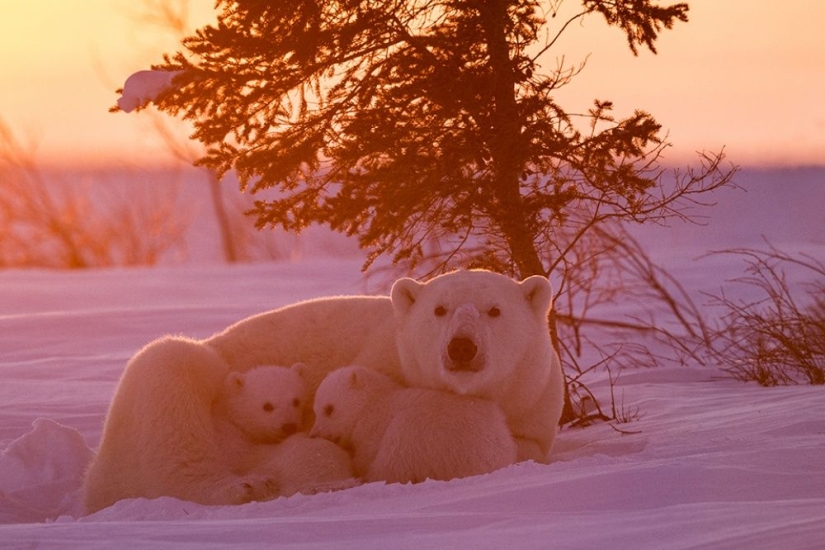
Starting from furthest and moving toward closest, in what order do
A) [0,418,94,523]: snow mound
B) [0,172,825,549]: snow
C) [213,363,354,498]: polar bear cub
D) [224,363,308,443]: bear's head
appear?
[0,418,94,523]: snow mound, [224,363,308,443]: bear's head, [213,363,354,498]: polar bear cub, [0,172,825,549]: snow

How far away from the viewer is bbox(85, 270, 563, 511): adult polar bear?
471 cm

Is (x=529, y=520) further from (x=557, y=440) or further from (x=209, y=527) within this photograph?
(x=557, y=440)

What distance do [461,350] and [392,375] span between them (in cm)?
78

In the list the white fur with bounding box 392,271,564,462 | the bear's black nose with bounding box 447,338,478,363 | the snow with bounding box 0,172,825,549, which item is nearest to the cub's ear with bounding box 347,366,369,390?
the white fur with bounding box 392,271,564,462

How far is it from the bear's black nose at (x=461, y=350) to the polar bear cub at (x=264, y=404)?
975 millimetres

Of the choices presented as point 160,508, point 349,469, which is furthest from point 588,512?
point 160,508

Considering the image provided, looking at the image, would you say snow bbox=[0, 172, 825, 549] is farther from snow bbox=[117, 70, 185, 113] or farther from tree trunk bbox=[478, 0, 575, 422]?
snow bbox=[117, 70, 185, 113]

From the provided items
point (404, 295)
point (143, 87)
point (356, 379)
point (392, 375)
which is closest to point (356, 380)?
point (356, 379)

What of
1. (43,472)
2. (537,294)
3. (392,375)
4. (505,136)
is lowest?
(43,472)

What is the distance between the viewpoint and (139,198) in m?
21.3

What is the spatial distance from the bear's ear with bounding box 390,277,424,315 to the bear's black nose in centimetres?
52

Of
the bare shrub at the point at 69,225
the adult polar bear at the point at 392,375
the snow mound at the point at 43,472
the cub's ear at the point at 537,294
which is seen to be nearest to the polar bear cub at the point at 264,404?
the adult polar bear at the point at 392,375

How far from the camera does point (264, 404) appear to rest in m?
5.12

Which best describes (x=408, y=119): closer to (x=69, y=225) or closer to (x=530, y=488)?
(x=530, y=488)
